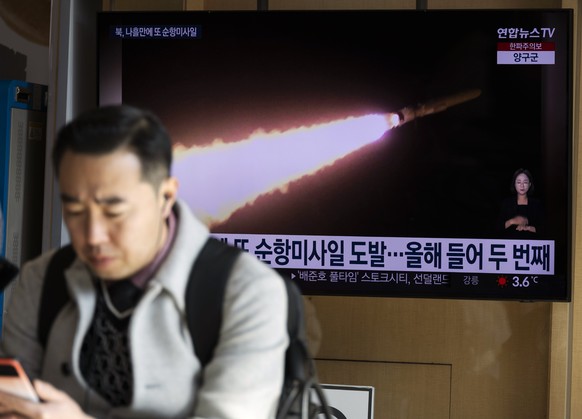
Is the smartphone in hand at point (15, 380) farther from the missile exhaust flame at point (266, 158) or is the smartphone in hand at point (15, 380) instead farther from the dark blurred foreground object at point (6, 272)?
the missile exhaust flame at point (266, 158)

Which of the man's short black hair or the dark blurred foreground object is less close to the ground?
the man's short black hair

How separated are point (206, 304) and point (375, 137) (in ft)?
5.77

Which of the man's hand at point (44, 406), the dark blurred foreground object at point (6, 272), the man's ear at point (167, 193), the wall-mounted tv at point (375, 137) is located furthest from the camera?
the wall-mounted tv at point (375, 137)

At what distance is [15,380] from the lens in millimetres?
1267

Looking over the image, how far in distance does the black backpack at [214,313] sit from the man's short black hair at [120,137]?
0.50ft

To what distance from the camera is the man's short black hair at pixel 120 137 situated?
4.14 ft

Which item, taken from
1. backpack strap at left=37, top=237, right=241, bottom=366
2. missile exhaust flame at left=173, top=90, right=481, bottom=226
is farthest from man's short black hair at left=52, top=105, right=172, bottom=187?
missile exhaust flame at left=173, top=90, right=481, bottom=226

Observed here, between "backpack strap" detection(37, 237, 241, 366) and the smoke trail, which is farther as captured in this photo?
the smoke trail

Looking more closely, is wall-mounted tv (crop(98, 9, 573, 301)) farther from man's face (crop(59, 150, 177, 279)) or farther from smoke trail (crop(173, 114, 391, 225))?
man's face (crop(59, 150, 177, 279))

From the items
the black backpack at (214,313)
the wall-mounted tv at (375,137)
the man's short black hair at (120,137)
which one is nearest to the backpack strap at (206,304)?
the black backpack at (214,313)

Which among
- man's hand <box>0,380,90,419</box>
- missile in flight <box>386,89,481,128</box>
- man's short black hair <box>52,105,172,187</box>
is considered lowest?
man's hand <box>0,380,90,419</box>

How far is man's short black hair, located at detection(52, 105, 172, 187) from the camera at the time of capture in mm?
1263

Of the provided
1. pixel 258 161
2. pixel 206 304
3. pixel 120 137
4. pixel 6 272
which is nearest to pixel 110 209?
pixel 120 137

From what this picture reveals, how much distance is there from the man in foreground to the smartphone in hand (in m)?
0.01
